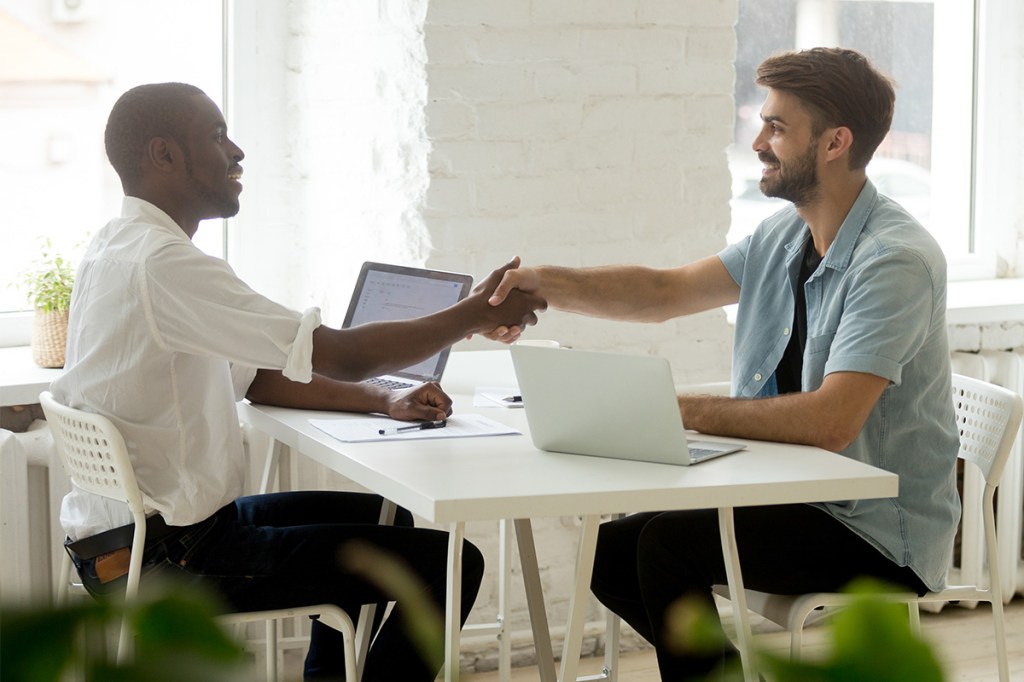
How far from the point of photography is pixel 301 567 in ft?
5.94

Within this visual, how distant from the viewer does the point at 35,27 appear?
9.04 feet

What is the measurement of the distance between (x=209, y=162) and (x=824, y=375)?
104cm

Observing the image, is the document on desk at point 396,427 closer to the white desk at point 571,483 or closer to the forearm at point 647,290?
the white desk at point 571,483

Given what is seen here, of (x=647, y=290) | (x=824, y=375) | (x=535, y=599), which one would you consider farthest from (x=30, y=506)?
(x=824, y=375)

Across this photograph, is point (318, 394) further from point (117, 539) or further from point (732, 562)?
point (732, 562)

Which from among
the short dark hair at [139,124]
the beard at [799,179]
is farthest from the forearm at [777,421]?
the short dark hair at [139,124]

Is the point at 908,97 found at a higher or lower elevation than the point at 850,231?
higher

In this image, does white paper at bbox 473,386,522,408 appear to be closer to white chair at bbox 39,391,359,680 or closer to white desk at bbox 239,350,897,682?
white desk at bbox 239,350,897,682

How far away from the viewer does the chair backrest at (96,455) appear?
1.70 metres

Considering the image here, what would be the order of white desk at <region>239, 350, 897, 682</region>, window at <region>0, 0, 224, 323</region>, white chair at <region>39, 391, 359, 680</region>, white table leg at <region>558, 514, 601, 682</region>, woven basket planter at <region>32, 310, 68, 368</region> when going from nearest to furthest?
white desk at <region>239, 350, 897, 682</region>
white table leg at <region>558, 514, 601, 682</region>
white chair at <region>39, 391, 359, 680</region>
woven basket planter at <region>32, 310, 68, 368</region>
window at <region>0, 0, 224, 323</region>

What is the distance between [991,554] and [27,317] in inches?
82.3

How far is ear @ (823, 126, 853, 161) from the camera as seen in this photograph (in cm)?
215

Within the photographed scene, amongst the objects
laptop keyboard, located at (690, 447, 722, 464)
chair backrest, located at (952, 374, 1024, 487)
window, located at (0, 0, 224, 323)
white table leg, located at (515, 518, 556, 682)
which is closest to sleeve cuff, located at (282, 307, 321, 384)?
white table leg, located at (515, 518, 556, 682)

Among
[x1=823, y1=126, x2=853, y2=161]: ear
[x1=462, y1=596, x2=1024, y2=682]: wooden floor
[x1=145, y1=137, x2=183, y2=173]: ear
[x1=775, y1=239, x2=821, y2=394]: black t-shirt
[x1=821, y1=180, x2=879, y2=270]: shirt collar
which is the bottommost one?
[x1=462, y1=596, x2=1024, y2=682]: wooden floor
